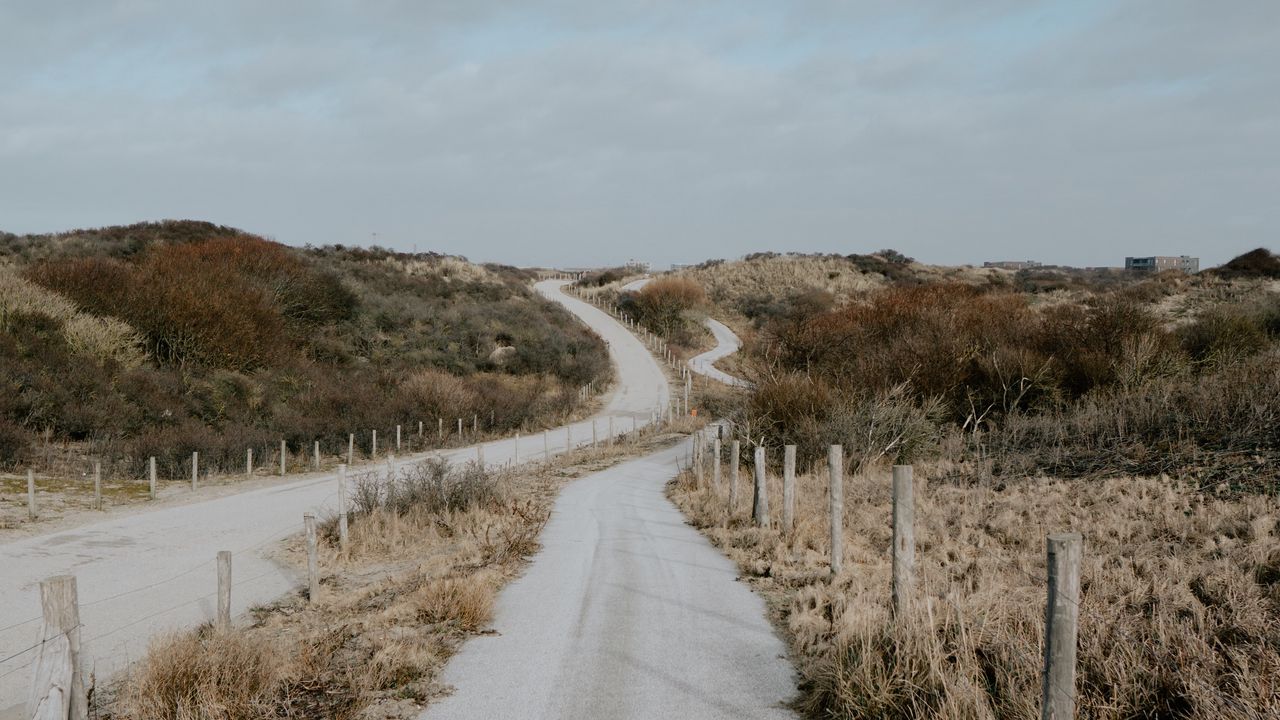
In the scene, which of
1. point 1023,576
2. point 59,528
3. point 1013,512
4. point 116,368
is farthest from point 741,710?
point 116,368

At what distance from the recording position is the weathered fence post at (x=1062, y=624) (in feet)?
14.4

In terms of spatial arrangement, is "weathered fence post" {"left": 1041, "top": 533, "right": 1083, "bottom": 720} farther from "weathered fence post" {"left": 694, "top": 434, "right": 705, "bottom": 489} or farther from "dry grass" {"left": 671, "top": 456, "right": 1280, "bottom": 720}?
"weathered fence post" {"left": 694, "top": 434, "right": 705, "bottom": 489}

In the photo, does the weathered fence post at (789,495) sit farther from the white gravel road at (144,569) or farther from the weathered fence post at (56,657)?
the weathered fence post at (56,657)

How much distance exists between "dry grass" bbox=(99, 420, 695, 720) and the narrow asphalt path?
398 millimetres

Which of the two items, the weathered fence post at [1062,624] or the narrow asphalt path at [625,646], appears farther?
the narrow asphalt path at [625,646]

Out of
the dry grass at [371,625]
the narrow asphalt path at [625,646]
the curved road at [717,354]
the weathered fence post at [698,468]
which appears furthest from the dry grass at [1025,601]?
the curved road at [717,354]

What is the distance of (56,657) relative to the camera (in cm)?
500

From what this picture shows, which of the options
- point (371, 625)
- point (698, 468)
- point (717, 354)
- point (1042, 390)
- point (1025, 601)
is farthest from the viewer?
point (717, 354)

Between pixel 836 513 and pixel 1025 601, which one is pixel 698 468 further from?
pixel 1025 601

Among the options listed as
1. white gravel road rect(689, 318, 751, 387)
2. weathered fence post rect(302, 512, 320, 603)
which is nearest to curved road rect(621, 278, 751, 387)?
white gravel road rect(689, 318, 751, 387)

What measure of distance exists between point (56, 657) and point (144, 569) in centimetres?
900

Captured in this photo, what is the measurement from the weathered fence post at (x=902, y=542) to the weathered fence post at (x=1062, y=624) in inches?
104

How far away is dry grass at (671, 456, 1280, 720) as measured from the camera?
16.3ft

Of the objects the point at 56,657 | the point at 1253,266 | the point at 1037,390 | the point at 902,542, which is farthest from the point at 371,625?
the point at 1253,266
